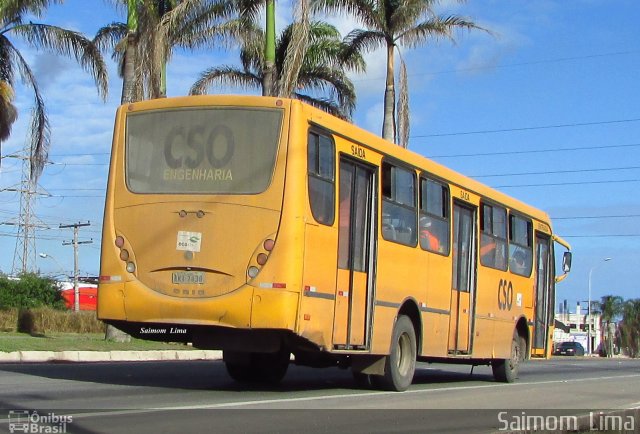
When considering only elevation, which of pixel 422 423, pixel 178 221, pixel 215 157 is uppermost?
pixel 215 157

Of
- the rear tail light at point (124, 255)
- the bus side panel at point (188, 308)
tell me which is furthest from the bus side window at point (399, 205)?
the rear tail light at point (124, 255)

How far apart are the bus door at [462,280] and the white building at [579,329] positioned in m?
71.2

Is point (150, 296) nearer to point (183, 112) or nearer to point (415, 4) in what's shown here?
point (183, 112)

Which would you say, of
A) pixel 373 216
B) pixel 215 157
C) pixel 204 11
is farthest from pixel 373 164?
pixel 204 11

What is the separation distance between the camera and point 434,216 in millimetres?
15820

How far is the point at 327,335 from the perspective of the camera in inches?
496

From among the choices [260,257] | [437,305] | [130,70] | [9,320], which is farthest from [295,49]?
[9,320]

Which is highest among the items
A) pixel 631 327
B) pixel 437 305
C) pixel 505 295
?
pixel 631 327

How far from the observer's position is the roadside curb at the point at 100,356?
2014 cm

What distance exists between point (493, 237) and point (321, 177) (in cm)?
665

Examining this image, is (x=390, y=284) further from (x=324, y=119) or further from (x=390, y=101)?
(x=390, y=101)

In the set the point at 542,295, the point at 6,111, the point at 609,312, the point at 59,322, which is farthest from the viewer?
the point at 609,312

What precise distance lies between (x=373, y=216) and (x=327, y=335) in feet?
6.69

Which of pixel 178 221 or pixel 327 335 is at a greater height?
pixel 178 221
